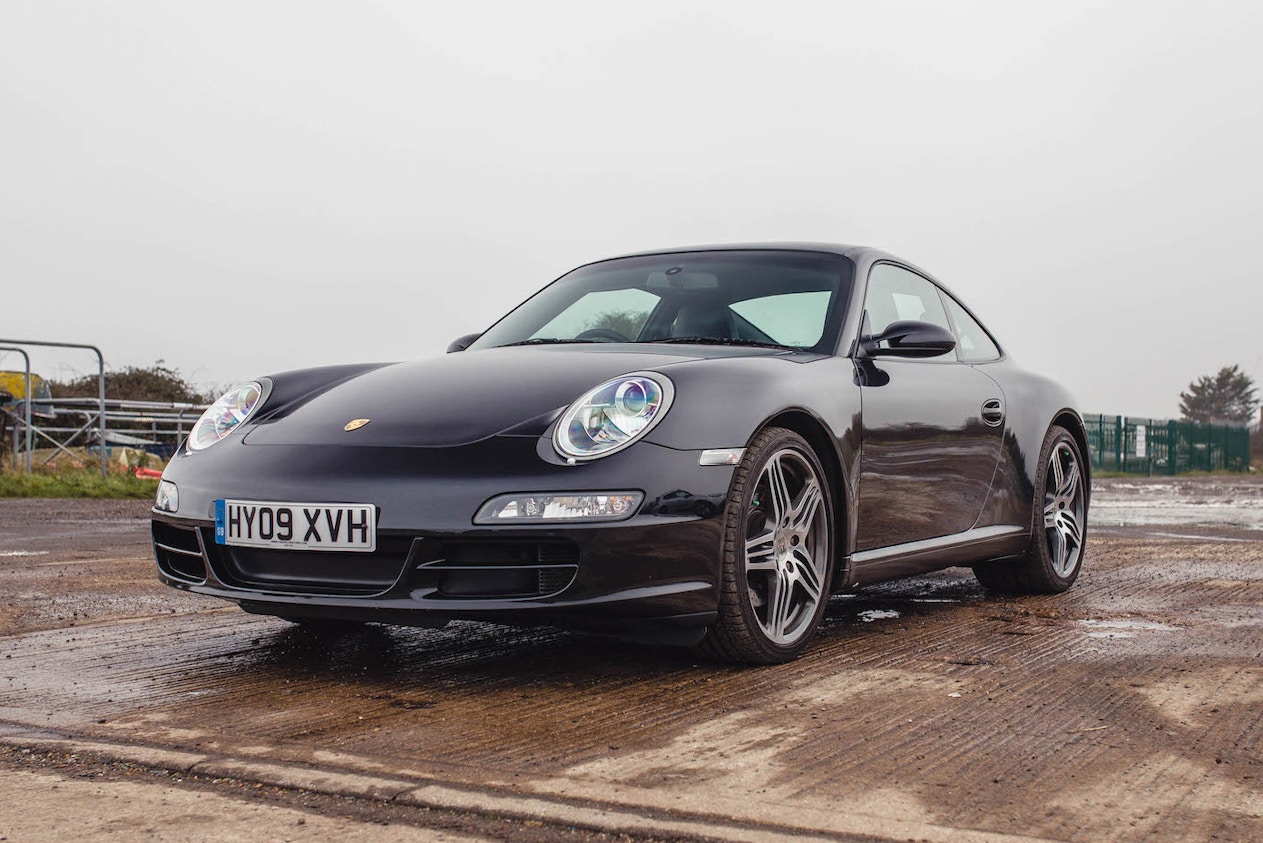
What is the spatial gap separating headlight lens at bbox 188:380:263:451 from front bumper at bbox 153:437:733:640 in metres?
0.58

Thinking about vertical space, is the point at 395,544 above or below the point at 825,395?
below

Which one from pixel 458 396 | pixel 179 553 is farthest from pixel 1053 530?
pixel 179 553

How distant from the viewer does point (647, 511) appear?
11.0 feet

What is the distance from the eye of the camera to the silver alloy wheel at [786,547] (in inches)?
149

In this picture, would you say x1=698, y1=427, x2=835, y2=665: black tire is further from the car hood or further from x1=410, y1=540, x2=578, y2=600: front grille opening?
x1=410, y1=540, x2=578, y2=600: front grille opening

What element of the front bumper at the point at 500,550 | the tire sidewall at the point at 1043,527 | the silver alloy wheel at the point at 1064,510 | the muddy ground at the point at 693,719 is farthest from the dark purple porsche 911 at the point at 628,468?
the silver alloy wheel at the point at 1064,510

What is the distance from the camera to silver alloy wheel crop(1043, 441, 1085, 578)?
→ 5754 millimetres

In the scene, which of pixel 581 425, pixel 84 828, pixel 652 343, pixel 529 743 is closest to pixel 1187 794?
pixel 529 743

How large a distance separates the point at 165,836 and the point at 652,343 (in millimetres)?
2547

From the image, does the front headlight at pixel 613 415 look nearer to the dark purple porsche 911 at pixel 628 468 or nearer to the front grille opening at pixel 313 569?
the dark purple porsche 911 at pixel 628 468

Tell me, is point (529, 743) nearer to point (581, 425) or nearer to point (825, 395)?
point (581, 425)

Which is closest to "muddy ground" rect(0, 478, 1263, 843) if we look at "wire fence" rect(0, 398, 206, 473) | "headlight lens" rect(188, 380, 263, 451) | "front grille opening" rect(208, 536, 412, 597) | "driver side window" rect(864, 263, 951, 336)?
"front grille opening" rect(208, 536, 412, 597)

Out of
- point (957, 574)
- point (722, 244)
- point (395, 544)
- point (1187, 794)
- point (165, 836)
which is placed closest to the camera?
point (165, 836)

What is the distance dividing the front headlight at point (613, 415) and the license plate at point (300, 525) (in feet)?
1.77
